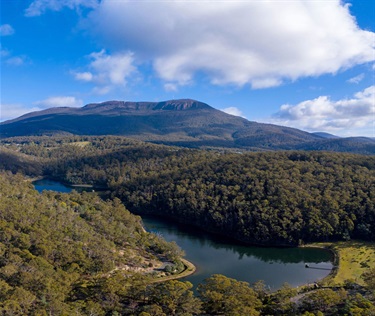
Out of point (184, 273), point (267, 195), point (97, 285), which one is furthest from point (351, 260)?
point (97, 285)

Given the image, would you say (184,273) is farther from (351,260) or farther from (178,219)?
(178,219)

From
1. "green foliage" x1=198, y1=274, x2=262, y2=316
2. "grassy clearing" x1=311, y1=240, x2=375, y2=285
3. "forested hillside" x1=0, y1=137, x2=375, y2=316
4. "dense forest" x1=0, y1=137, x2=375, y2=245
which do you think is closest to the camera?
"green foliage" x1=198, y1=274, x2=262, y2=316

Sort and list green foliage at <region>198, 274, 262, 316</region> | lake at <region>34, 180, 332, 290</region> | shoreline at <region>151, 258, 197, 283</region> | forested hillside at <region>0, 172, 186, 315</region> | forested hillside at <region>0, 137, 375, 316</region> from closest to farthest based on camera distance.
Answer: green foliage at <region>198, 274, 262, 316</region>, forested hillside at <region>0, 172, 186, 315</region>, forested hillside at <region>0, 137, 375, 316</region>, shoreline at <region>151, 258, 197, 283</region>, lake at <region>34, 180, 332, 290</region>

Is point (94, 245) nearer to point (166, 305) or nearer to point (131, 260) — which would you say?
point (131, 260)

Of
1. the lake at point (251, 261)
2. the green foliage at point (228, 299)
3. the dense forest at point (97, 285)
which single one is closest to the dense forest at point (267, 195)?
the lake at point (251, 261)

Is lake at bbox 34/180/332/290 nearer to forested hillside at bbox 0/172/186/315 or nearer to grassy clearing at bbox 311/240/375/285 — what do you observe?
grassy clearing at bbox 311/240/375/285

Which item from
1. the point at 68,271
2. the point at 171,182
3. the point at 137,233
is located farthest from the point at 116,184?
the point at 68,271

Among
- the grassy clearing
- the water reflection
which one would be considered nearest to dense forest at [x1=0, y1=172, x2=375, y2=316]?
the water reflection
